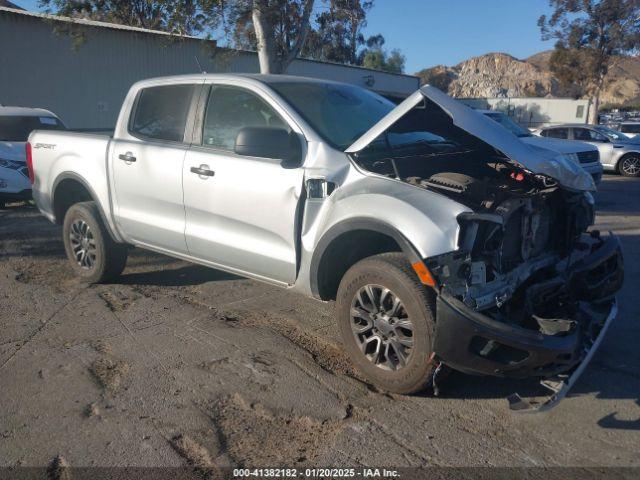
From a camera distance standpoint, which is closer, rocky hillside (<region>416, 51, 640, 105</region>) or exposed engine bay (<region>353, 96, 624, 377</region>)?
exposed engine bay (<region>353, 96, 624, 377</region>)

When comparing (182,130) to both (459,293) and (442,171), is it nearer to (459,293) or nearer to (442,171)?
(442,171)

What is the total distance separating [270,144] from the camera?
415 centimetres

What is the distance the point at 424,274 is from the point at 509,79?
117554 millimetres

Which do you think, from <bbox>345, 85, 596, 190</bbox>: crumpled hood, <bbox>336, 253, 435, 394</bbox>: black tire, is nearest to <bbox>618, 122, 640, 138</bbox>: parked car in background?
<bbox>345, 85, 596, 190</bbox>: crumpled hood

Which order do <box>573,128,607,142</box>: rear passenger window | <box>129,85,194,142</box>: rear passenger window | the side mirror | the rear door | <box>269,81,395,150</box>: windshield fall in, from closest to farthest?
the side mirror → <box>269,81,395,150</box>: windshield → the rear door → <box>129,85,194,142</box>: rear passenger window → <box>573,128,607,142</box>: rear passenger window

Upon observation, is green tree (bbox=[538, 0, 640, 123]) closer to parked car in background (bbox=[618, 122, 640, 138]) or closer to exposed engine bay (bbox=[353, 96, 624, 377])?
parked car in background (bbox=[618, 122, 640, 138])

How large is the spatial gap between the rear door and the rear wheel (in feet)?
50.1

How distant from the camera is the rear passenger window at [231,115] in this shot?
4.71m

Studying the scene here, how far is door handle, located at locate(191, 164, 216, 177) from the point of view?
188 inches

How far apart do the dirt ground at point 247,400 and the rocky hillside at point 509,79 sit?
9376cm

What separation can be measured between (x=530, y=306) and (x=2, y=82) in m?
20.7

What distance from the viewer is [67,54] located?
2134cm

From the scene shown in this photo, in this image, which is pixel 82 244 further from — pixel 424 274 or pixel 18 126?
pixel 18 126

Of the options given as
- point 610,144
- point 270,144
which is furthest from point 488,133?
point 610,144
